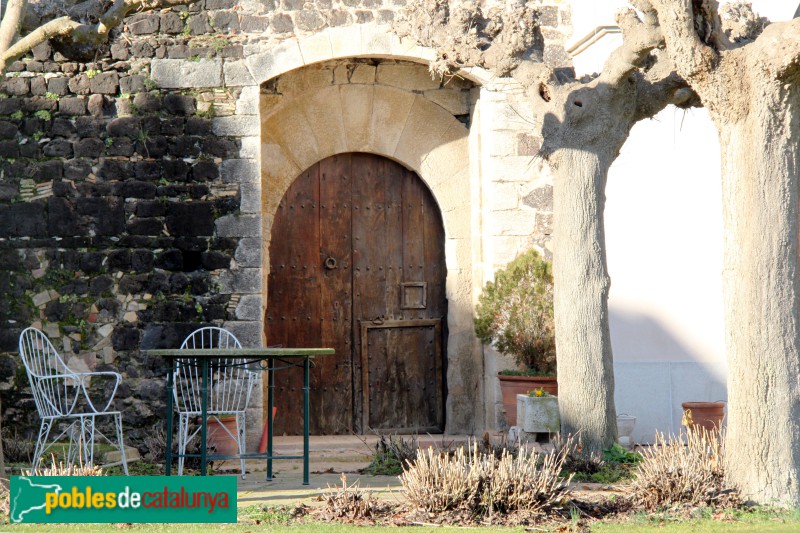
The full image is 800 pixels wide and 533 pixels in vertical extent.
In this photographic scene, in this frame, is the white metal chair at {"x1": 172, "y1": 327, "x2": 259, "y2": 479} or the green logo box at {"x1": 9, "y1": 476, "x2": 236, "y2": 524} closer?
the green logo box at {"x1": 9, "y1": 476, "x2": 236, "y2": 524}

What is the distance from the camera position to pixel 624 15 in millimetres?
5473

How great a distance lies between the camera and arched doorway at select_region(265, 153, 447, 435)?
7766 mm

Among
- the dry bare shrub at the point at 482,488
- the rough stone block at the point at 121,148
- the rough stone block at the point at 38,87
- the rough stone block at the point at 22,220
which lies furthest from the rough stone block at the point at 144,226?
the dry bare shrub at the point at 482,488

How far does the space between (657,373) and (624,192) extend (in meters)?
1.40

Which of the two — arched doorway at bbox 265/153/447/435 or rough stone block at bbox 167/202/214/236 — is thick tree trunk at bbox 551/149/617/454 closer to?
arched doorway at bbox 265/153/447/435

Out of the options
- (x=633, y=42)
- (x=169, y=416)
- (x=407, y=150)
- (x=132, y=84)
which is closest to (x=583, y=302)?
(x=633, y=42)

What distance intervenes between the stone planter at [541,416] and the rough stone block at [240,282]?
212cm

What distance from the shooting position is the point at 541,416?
628 centimetres

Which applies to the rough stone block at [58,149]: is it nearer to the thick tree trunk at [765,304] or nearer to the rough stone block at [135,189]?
the rough stone block at [135,189]

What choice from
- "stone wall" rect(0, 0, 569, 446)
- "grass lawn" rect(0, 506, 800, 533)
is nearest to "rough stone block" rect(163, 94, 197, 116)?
"stone wall" rect(0, 0, 569, 446)

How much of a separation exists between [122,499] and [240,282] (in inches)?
119

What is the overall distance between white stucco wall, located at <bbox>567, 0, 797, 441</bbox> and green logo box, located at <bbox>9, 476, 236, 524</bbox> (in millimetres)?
3957

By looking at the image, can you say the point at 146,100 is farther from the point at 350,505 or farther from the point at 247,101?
the point at 350,505

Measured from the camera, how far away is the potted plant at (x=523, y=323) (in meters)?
6.94
